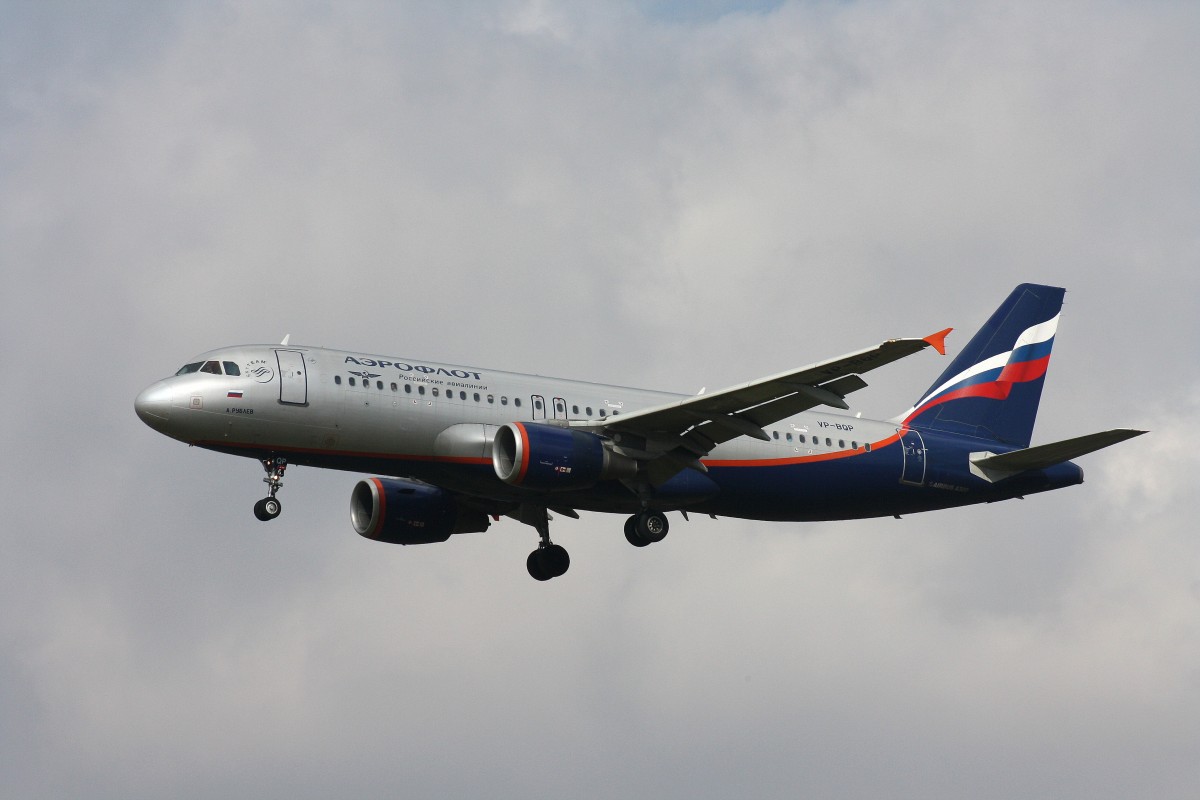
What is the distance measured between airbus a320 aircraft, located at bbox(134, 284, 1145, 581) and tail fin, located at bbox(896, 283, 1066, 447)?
7cm

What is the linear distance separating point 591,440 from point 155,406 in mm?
11018

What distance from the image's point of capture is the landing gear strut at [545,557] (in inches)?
2083

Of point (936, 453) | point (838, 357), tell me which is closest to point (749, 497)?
point (936, 453)

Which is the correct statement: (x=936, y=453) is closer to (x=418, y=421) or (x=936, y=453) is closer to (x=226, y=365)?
(x=418, y=421)

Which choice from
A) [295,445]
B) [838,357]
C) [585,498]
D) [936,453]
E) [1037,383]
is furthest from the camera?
[1037,383]

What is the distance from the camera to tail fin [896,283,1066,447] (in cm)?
5456

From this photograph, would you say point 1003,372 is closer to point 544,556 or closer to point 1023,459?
point 1023,459

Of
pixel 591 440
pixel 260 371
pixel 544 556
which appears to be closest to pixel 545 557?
pixel 544 556

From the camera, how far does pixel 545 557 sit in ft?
174

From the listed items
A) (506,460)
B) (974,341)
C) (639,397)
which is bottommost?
(506,460)

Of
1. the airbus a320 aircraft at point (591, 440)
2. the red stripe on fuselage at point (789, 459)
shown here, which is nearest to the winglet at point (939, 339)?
the airbus a320 aircraft at point (591, 440)

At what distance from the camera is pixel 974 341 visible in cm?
5694

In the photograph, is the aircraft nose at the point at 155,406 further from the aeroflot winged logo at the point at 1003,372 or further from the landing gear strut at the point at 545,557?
the aeroflot winged logo at the point at 1003,372

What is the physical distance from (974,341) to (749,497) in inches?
450
